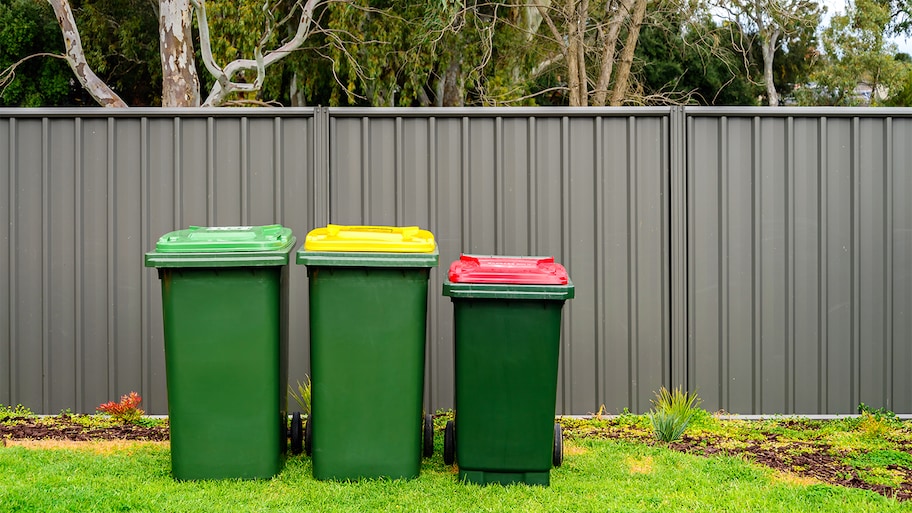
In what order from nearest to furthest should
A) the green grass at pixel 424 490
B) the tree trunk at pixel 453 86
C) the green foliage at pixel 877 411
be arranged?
the green grass at pixel 424 490
the green foliage at pixel 877 411
the tree trunk at pixel 453 86

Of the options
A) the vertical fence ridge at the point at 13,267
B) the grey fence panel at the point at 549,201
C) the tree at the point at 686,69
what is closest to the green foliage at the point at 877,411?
the grey fence panel at the point at 549,201

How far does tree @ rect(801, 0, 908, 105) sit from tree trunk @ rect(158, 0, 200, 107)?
82.9 ft

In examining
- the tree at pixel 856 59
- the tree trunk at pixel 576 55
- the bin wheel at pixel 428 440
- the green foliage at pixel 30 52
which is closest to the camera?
the bin wheel at pixel 428 440

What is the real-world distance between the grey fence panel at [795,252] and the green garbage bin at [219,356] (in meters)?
3.17

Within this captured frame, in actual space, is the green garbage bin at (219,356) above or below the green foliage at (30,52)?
below

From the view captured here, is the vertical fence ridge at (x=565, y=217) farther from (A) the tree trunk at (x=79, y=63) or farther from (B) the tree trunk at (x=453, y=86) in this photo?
(B) the tree trunk at (x=453, y=86)

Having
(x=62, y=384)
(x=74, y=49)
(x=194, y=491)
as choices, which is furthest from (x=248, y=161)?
(x=74, y=49)

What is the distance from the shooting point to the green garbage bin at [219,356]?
4.40 metres

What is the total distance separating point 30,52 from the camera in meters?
22.7

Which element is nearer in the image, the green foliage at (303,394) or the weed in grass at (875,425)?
the weed in grass at (875,425)

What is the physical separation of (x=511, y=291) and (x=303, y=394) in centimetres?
209

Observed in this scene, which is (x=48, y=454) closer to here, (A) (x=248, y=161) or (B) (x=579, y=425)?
(A) (x=248, y=161)

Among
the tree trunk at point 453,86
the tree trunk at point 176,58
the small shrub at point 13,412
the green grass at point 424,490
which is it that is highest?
the tree trunk at point 453,86

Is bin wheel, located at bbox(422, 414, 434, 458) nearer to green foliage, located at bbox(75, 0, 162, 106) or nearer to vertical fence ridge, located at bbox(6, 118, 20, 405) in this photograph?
vertical fence ridge, located at bbox(6, 118, 20, 405)
